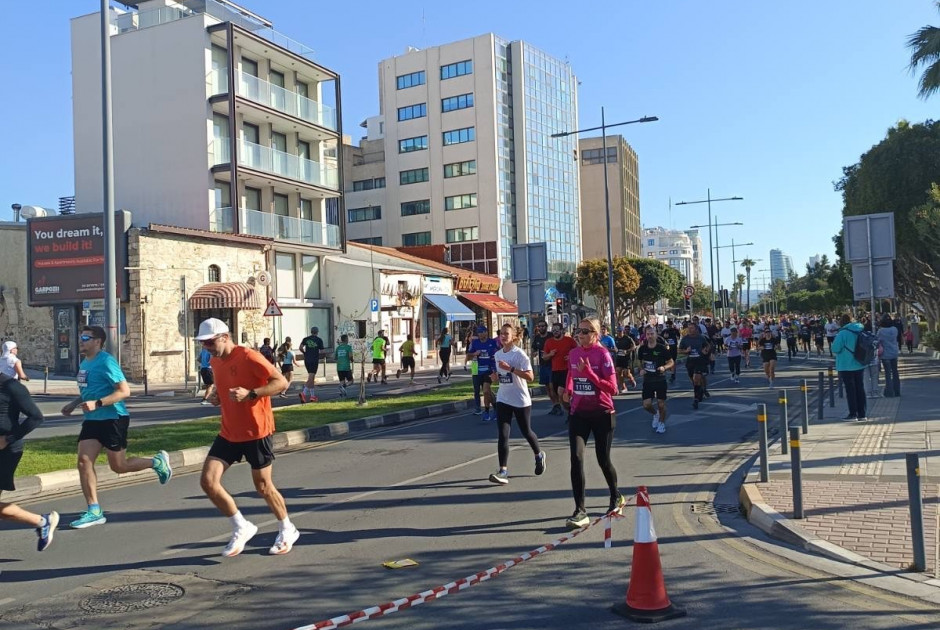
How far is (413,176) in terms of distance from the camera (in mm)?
62688

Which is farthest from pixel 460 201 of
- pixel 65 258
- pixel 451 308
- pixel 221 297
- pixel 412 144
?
pixel 65 258

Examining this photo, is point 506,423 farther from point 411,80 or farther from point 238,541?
point 411,80

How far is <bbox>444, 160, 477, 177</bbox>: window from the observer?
2370 inches

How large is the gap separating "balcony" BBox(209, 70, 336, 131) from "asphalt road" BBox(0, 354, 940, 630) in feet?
87.0

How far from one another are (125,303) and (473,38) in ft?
131

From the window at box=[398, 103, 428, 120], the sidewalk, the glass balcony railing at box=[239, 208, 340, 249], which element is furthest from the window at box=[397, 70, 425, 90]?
the sidewalk

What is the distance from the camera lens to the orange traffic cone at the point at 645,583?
15.7ft

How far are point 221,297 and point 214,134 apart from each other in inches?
311

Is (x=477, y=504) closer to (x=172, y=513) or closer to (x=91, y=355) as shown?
(x=172, y=513)

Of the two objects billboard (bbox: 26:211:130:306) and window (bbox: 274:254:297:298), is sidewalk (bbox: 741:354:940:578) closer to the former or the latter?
billboard (bbox: 26:211:130:306)

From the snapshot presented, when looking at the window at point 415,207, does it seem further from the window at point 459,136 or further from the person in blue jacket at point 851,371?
the person in blue jacket at point 851,371

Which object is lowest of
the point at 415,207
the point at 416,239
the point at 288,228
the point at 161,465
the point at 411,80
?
the point at 161,465

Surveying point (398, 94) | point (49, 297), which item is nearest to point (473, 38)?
point (398, 94)

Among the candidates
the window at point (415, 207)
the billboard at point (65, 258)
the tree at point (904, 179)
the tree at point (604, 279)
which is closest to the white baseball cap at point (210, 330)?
the billboard at point (65, 258)
